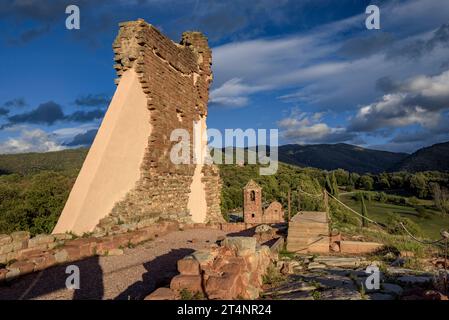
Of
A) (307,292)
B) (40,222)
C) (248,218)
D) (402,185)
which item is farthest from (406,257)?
(402,185)

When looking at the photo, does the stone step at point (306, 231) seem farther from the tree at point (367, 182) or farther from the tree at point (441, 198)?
the tree at point (367, 182)

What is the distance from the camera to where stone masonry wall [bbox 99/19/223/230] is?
1010 cm

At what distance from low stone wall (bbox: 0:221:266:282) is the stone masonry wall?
2.29 feet

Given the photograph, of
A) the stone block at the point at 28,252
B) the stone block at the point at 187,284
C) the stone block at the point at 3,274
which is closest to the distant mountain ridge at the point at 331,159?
the stone block at the point at 28,252

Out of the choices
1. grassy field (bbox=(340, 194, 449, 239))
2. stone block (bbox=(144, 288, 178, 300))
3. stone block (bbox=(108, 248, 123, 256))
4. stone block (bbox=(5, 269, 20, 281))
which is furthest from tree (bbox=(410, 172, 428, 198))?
stone block (bbox=(5, 269, 20, 281))

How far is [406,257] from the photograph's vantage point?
8.67 m

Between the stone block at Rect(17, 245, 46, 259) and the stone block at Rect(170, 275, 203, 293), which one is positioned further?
the stone block at Rect(17, 245, 46, 259)

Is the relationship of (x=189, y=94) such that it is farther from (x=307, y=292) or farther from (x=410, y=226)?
(x=410, y=226)

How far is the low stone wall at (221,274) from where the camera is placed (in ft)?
14.4

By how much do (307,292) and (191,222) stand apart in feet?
29.2

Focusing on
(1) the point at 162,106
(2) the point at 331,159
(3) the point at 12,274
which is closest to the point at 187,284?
(3) the point at 12,274

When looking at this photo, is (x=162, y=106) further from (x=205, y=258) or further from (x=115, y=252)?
(x=205, y=258)

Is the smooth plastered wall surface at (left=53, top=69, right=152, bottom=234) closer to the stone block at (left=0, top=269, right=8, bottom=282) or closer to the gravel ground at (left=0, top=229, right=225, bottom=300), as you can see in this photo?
the gravel ground at (left=0, top=229, right=225, bottom=300)

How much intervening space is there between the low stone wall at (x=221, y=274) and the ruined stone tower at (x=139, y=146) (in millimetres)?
4207
